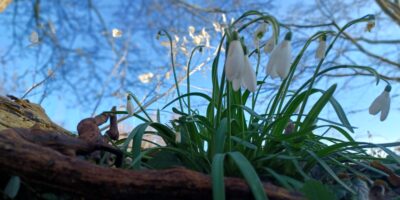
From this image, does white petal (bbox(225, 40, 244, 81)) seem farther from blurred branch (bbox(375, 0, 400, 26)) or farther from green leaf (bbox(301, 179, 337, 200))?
blurred branch (bbox(375, 0, 400, 26))

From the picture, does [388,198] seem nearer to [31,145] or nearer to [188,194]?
[188,194]

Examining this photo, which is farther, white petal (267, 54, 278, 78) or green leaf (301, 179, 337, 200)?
white petal (267, 54, 278, 78)

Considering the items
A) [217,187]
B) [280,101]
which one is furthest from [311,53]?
[217,187]

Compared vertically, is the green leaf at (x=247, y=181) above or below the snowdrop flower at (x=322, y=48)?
below

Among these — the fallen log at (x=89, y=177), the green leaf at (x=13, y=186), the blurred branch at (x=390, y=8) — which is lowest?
the green leaf at (x=13, y=186)

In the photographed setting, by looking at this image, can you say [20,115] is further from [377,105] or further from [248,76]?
[377,105]

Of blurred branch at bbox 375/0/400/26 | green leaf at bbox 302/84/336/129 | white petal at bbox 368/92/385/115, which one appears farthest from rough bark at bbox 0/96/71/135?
blurred branch at bbox 375/0/400/26

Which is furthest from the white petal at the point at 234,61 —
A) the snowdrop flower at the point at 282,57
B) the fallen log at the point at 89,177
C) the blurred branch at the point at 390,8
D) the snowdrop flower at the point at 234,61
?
the blurred branch at the point at 390,8

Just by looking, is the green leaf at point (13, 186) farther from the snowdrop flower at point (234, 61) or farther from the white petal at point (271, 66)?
the white petal at point (271, 66)
